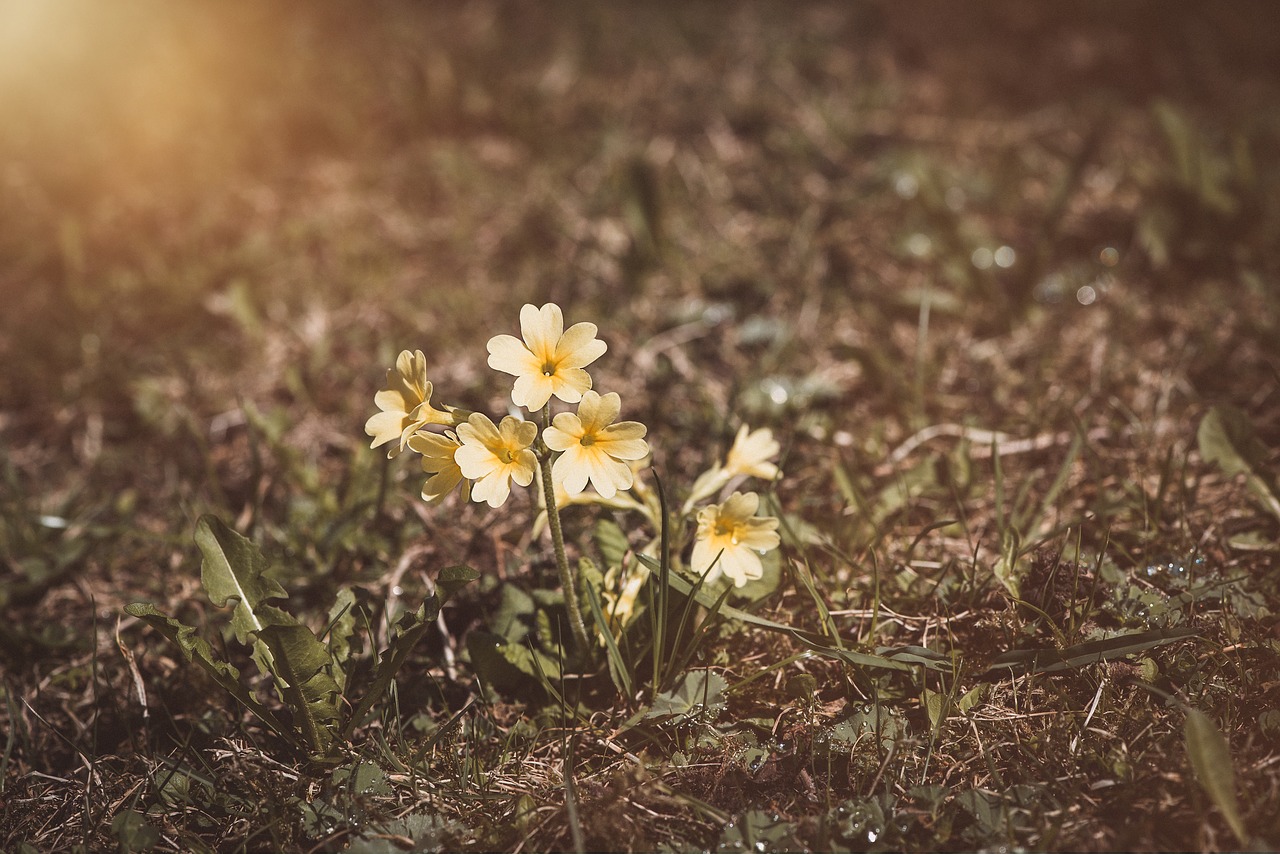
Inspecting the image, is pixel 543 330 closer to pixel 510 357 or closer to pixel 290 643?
pixel 510 357

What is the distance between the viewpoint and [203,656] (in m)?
1.89

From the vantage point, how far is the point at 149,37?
470 centimetres

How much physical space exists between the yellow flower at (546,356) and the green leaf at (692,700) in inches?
31.2

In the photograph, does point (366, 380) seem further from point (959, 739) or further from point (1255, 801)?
point (1255, 801)

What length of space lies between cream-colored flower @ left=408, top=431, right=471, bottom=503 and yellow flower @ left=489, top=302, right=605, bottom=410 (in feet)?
0.68

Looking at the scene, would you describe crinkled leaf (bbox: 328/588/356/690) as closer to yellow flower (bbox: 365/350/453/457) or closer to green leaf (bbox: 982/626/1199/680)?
yellow flower (bbox: 365/350/453/457)

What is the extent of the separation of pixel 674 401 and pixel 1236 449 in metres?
1.76

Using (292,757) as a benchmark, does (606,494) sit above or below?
above

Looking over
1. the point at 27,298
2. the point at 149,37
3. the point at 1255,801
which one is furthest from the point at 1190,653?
the point at 149,37

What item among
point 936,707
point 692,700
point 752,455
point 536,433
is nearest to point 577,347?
point 536,433

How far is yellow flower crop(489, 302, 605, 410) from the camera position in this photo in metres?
1.69

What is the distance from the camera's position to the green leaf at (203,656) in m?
1.83

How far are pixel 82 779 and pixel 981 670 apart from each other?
7.39ft

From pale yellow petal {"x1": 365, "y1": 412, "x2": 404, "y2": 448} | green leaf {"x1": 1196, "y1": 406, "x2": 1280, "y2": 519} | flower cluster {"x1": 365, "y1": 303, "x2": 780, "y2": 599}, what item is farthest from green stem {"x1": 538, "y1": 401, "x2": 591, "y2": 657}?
green leaf {"x1": 1196, "y1": 406, "x2": 1280, "y2": 519}
